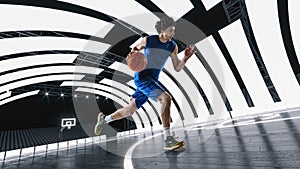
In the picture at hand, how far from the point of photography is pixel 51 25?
8.02 meters

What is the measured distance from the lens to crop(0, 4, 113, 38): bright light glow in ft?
23.2

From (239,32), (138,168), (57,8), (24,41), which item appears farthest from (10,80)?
(239,32)

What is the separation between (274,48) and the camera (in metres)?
8.90

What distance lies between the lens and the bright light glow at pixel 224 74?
32.7ft

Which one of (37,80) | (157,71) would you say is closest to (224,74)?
(157,71)

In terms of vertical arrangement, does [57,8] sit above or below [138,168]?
above

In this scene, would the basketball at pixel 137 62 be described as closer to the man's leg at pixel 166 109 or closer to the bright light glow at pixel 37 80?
the man's leg at pixel 166 109

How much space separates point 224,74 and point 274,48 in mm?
3141

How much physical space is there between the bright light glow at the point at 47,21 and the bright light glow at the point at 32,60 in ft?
10.2

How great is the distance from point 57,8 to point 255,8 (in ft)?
29.6

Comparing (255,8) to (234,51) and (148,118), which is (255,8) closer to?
(234,51)

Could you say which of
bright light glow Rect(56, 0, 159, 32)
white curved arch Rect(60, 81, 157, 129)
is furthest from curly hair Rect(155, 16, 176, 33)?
white curved arch Rect(60, 81, 157, 129)

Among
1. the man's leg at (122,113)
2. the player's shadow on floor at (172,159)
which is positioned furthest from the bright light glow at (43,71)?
the player's shadow on floor at (172,159)

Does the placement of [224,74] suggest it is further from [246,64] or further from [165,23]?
[165,23]
